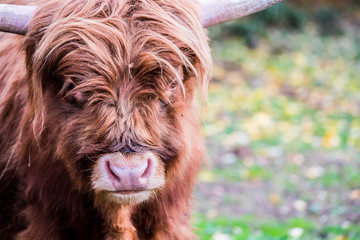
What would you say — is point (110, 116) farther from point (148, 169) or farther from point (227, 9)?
point (227, 9)

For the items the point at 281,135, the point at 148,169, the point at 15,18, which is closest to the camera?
the point at 148,169

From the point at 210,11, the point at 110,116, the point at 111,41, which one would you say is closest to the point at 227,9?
the point at 210,11

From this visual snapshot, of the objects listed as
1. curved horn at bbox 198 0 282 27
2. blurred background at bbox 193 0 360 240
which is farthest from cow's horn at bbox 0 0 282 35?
blurred background at bbox 193 0 360 240

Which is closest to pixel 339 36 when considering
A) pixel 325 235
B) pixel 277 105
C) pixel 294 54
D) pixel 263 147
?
pixel 294 54

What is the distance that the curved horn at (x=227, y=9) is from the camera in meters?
3.59

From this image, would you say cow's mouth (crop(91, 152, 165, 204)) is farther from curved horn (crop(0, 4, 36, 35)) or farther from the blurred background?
curved horn (crop(0, 4, 36, 35))

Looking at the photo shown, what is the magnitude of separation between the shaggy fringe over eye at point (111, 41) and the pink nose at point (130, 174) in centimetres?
42

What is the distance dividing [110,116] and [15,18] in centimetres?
83

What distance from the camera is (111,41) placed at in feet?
10.6

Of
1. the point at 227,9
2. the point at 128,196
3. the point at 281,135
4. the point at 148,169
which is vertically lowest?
the point at 281,135

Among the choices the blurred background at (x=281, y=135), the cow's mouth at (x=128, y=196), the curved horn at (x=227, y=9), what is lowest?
the blurred background at (x=281, y=135)

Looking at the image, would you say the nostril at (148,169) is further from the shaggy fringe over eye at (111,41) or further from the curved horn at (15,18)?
the curved horn at (15,18)

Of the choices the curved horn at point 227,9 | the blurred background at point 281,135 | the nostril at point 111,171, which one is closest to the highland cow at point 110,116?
the nostril at point 111,171

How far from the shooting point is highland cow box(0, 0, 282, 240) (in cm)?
316
